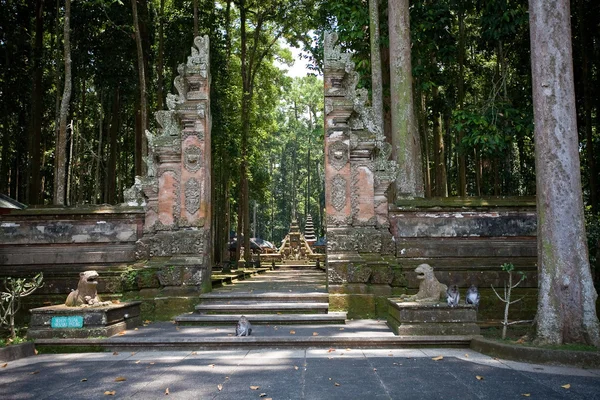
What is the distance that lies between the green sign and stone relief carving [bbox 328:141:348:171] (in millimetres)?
5188

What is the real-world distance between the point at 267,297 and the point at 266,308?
0.65 meters

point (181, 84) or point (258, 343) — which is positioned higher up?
point (181, 84)

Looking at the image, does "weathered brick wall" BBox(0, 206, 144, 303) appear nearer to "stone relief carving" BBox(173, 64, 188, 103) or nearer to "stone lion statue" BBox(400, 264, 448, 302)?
"stone relief carving" BBox(173, 64, 188, 103)

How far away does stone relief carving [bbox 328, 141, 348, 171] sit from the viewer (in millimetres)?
9484

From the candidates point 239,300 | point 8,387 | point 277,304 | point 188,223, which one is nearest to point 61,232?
point 188,223

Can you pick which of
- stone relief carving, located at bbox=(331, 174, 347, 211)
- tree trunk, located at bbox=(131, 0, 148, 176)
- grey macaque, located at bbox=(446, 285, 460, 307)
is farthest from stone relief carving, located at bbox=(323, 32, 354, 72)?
tree trunk, located at bbox=(131, 0, 148, 176)

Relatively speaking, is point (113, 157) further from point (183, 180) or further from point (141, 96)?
point (183, 180)

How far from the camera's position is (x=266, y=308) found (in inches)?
346

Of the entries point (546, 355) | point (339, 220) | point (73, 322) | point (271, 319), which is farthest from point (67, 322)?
point (546, 355)

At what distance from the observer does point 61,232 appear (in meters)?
9.50

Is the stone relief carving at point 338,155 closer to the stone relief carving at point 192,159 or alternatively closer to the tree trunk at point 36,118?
the stone relief carving at point 192,159

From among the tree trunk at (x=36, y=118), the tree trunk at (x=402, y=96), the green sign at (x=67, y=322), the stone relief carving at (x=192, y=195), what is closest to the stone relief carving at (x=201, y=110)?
the stone relief carving at (x=192, y=195)

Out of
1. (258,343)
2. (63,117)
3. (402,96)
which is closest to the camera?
(258,343)

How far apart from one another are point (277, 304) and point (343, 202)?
233 cm
